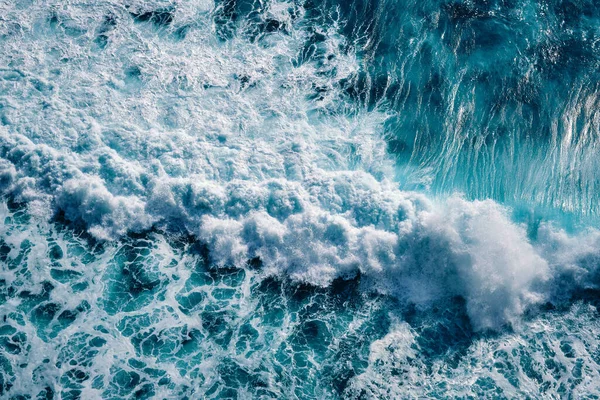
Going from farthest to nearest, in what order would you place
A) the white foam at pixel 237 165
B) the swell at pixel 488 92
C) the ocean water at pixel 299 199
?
the swell at pixel 488 92 → the white foam at pixel 237 165 → the ocean water at pixel 299 199

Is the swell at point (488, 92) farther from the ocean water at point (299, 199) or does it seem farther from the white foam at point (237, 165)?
the white foam at point (237, 165)

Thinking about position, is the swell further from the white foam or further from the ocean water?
the white foam

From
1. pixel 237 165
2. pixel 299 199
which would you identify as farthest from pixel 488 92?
pixel 237 165

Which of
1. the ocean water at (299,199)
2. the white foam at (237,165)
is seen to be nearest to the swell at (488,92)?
the ocean water at (299,199)

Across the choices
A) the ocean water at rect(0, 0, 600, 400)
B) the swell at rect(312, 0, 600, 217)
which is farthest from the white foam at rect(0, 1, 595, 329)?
the swell at rect(312, 0, 600, 217)

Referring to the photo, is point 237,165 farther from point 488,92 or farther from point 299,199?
point 488,92

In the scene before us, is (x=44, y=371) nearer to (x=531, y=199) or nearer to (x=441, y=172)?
(x=441, y=172)

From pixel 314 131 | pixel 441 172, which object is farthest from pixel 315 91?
pixel 441 172

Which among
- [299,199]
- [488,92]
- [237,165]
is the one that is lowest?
[299,199]
